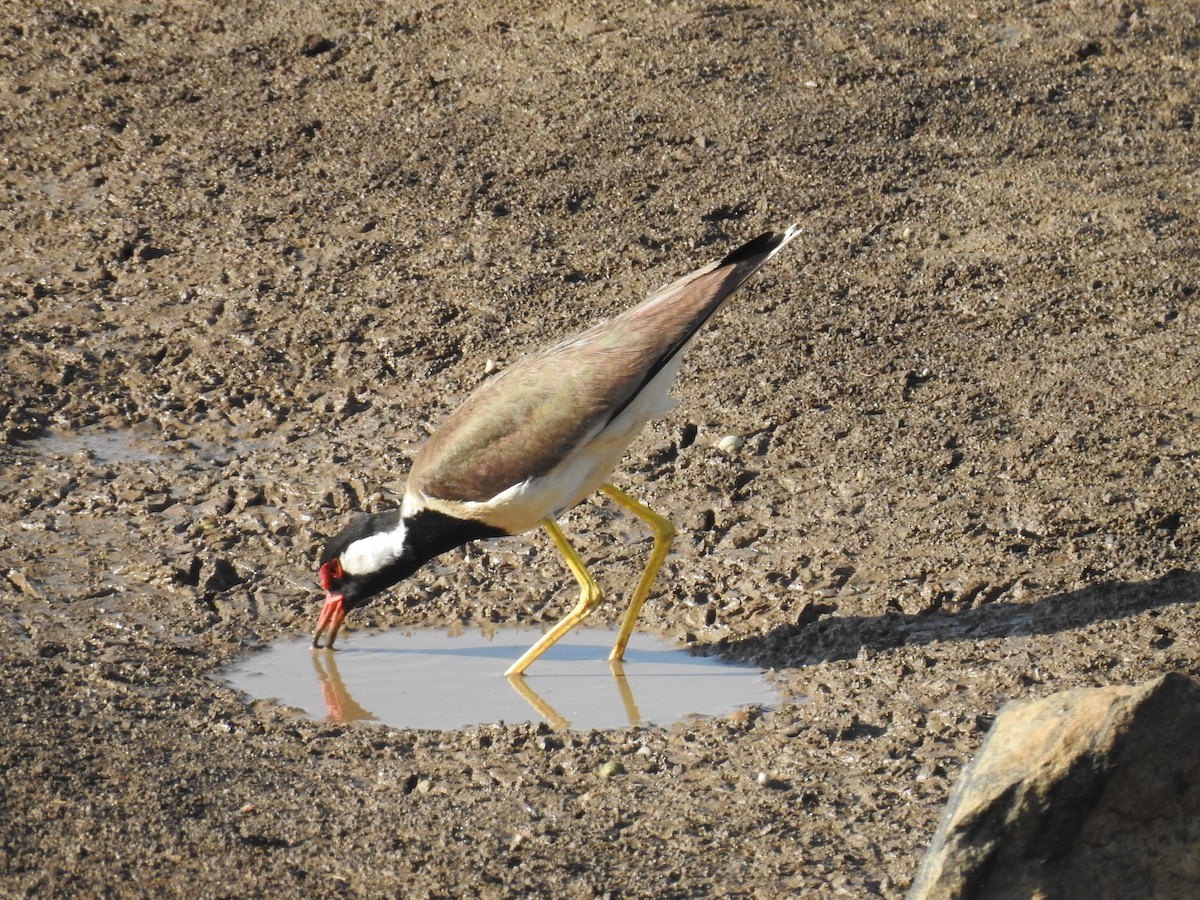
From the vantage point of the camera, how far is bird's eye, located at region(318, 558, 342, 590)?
628cm

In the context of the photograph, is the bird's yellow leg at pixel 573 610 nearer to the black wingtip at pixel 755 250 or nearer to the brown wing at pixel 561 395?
the brown wing at pixel 561 395

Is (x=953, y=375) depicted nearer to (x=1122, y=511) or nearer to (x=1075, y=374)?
(x=1075, y=374)

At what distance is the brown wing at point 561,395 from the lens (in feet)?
20.3

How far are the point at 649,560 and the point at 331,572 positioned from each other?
50.7 inches

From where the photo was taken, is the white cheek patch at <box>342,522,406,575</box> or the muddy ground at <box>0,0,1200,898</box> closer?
the muddy ground at <box>0,0,1200,898</box>

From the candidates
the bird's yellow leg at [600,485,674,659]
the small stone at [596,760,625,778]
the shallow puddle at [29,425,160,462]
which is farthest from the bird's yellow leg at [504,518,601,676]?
the shallow puddle at [29,425,160,462]

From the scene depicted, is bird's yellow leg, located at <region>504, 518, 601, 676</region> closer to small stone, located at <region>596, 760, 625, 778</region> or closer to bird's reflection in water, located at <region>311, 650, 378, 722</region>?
bird's reflection in water, located at <region>311, 650, 378, 722</region>

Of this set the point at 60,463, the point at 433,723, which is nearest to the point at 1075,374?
the point at 433,723

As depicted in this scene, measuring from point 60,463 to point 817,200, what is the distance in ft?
13.9

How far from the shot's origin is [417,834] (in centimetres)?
461

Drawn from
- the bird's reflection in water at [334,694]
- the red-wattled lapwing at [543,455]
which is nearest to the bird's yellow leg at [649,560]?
the red-wattled lapwing at [543,455]

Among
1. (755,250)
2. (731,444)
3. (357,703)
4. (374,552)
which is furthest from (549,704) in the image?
(755,250)

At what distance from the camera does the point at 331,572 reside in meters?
6.30

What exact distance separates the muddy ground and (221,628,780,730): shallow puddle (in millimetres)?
151
